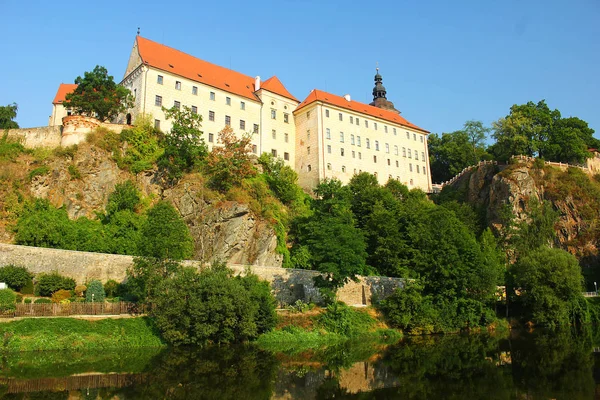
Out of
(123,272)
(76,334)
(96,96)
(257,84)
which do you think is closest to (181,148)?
(96,96)

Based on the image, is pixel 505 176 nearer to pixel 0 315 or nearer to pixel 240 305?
pixel 240 305

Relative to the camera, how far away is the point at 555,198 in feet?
162

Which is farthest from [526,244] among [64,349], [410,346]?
[64,349]

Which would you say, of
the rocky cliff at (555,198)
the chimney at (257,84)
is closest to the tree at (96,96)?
the chimney at (257,84)

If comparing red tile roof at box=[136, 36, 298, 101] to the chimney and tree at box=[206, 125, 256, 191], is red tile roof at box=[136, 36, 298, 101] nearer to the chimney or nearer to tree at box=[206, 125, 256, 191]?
the chimney

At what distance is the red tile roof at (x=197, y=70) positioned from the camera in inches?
1775

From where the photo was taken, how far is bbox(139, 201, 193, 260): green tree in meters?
26.6

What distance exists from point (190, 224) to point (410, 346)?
17.6 meters

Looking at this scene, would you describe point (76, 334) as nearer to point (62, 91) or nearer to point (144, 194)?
point (144, 194)

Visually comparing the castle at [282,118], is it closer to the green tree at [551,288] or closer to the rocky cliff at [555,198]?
the rocky cliff at [555,198]

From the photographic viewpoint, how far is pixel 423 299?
3222 centimetres

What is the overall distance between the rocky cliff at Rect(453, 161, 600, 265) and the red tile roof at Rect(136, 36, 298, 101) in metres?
23.9

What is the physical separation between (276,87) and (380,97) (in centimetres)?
1962

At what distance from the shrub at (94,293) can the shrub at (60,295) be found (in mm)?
947
